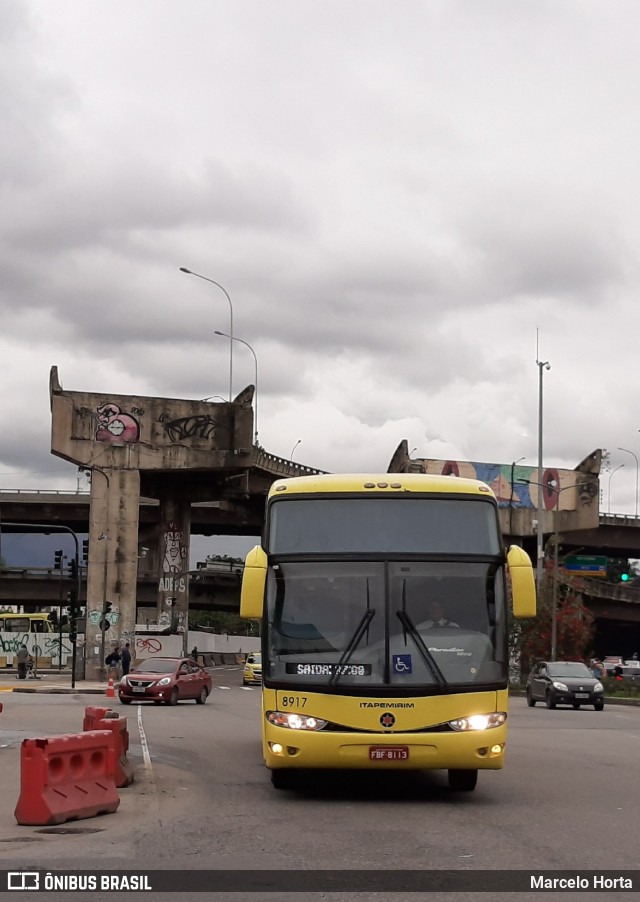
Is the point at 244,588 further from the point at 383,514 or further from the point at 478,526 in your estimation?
the point at 478,526

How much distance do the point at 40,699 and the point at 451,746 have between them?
30.1 meters

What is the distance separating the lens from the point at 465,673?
13016 mm

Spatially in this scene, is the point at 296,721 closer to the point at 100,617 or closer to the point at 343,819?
the point at 343,819

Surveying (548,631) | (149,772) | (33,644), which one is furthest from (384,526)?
(33,644)

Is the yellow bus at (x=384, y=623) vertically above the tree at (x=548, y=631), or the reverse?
the yellow bus at (x=384, y=623)

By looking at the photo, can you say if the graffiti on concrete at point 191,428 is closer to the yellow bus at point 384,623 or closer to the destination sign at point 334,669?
the yellow bus at point 384,623

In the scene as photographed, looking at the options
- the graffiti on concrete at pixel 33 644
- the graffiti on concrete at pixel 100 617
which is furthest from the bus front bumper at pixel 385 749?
the graffiti on concrete at pixel 33 644

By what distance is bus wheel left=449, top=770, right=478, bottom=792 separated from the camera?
1410cm

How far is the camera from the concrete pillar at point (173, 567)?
71500 mm

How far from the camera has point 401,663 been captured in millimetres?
13008

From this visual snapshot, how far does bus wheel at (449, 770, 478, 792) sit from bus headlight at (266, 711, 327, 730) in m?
2.04

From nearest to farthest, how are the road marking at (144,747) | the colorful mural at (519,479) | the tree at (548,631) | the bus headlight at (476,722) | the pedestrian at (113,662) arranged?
1. the bus headlight at (476,722)
2. the road marking at (144,747)
3. the pedestrian at (113,662)
4. the tree at (548,631)
5. the colorful mural at (519,479)

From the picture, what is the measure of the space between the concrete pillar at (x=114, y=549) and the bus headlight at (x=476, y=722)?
52.9 meters

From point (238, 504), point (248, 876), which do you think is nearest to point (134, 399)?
point (238, 504)
